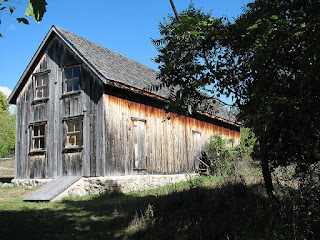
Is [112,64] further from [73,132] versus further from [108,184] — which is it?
[108,184]

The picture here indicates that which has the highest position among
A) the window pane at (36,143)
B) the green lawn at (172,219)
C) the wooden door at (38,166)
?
the window pane at (36,143)

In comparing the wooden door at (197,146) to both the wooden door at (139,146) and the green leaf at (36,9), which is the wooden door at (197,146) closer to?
the wooden door at (139,146)

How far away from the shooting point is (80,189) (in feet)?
42.3

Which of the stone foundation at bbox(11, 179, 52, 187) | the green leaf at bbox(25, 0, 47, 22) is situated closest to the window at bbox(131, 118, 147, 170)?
the stone foundation at bbox(11, 179, 52, 187)

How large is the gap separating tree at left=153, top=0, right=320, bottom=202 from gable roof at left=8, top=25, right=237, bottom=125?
277 inches

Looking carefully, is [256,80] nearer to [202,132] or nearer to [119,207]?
[119,207]

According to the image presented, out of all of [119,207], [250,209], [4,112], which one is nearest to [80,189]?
[119,207]

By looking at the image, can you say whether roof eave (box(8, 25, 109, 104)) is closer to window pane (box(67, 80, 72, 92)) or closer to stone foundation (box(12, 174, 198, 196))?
window pane (box(67, 80, 72, 92))

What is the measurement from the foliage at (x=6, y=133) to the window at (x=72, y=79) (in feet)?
110

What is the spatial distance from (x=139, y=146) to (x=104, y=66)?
4.22 meters

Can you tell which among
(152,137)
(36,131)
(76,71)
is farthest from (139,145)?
(36,131)

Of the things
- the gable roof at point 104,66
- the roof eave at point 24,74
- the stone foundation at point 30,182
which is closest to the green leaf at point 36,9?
the gable roof at point 104,66

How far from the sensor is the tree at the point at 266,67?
392 centimetres

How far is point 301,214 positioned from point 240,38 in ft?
10.5
